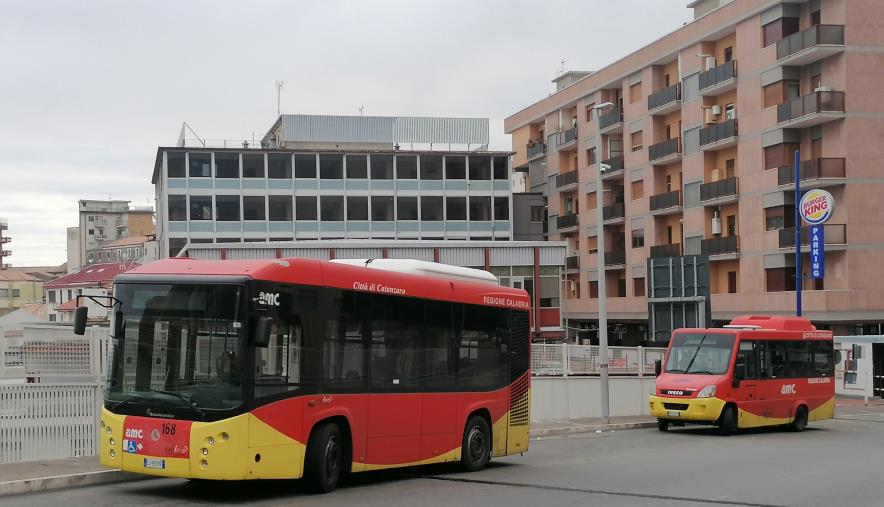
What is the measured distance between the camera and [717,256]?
56.8 m

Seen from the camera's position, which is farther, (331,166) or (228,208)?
(331,166)

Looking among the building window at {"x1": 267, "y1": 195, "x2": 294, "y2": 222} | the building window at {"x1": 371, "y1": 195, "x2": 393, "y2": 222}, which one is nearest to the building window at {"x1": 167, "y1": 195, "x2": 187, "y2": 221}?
the building window at {"x1": 267, "y1": 195, "x2": 294, "y2": 222}

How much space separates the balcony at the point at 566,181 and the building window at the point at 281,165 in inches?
750

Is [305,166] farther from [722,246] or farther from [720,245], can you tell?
[722,246]

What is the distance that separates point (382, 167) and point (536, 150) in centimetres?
1375

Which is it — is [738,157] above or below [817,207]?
above

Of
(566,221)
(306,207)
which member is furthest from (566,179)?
(306,207)

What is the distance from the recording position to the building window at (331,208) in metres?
70.4

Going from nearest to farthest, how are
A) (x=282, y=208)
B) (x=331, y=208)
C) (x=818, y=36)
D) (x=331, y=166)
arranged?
(x=818, y=36)
(x=282, y=208)
(x=331, y=208)
(x=331, y=166)

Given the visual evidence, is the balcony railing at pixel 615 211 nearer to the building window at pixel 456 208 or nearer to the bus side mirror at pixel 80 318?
the building window at pixel 456 208

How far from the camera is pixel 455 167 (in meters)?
72.8

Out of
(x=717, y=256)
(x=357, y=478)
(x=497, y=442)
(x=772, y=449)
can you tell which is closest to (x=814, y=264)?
(x=717, y=256)

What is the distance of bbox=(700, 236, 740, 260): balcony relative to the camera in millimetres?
55719

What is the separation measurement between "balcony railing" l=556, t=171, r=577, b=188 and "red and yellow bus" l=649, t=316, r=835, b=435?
Result: 145 ft
